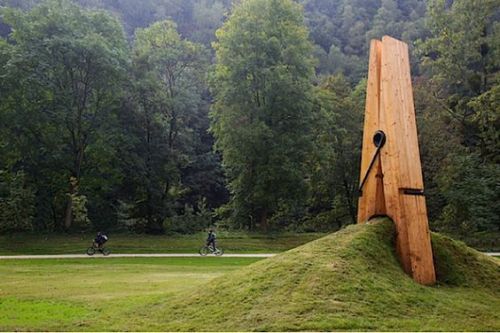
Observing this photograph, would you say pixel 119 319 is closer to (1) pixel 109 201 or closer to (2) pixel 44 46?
(2) pixel 44 46

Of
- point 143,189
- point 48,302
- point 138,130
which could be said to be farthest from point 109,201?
point 48,302

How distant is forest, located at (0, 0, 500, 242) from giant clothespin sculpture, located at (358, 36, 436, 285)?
1853cm

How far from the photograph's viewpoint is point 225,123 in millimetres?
31578

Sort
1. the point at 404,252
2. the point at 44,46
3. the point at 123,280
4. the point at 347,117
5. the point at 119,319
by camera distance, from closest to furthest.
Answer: the point at 119,319 < the point at 404,252 < the point at 123,280 < the point at 44,46 < the point at 347,117

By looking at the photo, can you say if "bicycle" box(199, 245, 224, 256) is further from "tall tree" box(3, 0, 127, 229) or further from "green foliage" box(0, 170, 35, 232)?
"green foliage" box(0, 170, 35, 232)

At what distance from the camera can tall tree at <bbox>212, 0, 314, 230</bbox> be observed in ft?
99.9

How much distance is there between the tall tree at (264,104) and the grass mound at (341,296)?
20108mm

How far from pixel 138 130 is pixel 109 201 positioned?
17.0 feet

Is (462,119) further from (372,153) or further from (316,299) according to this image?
(316,299)

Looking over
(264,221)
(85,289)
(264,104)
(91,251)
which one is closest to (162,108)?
(264,104)

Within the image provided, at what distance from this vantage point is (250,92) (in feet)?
105

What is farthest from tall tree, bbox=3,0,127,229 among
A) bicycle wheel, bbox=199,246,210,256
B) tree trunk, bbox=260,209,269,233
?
tree trunk, bbox=260,209,269,233

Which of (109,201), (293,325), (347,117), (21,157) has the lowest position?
(293,325)

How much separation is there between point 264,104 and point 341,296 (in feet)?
81.0
